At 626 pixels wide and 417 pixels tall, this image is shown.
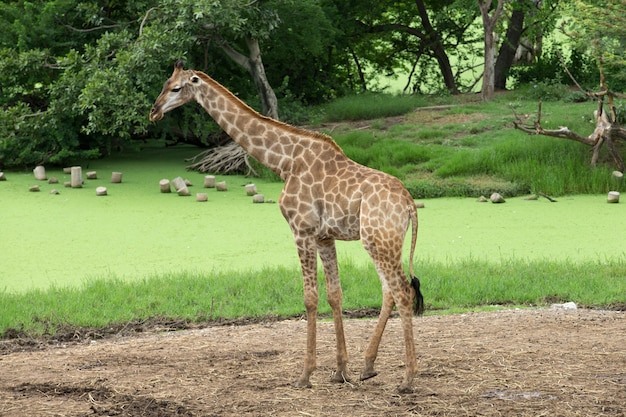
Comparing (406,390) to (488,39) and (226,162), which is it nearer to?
(226,162)

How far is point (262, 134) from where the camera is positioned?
582cm

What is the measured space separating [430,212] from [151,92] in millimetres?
4331

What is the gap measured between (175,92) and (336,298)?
1.59 metres

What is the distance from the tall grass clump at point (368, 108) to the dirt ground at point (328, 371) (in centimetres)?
841

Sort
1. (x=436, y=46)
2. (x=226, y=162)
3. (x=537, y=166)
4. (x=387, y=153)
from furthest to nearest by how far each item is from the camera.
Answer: (x=436, y=46) → (x=226, y=162) → (x=387, y=153) → (x=537, y=166)

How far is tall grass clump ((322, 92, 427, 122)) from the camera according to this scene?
602 inches

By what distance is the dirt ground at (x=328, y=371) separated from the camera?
5148mm

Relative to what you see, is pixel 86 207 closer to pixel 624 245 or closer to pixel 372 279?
pixel 372 279

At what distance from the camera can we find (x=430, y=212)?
10.9 meters

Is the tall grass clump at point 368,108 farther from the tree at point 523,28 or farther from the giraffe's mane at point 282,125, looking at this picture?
the giraffe's mane at point 282,125

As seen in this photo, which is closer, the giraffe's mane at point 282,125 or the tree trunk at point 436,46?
the giraffe's mane at point 282,125

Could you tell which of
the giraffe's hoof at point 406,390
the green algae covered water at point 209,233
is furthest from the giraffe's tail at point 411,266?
the green algae covered water at point 209,233

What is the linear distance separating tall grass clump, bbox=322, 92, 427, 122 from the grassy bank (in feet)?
23.4

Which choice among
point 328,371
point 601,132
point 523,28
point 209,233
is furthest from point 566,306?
point 523,28
